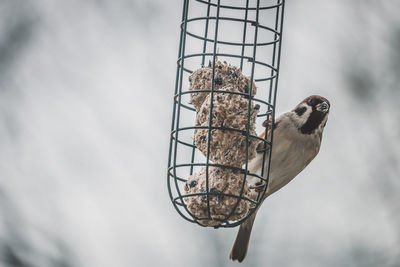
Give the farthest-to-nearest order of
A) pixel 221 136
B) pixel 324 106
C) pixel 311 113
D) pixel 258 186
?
1. pixel 311 113
2. pixel 324 106
3. pixel 258 186
4. pixel 221 136

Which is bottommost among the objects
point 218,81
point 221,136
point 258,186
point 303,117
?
point 258,186

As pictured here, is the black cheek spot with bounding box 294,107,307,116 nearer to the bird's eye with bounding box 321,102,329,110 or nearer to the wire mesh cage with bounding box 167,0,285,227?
the bird's eye with bounding box 321,102,329,110

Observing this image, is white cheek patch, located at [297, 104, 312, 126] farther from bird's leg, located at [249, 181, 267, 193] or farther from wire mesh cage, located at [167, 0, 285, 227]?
wire mesh cage, located at [167, 0, 285, 227]

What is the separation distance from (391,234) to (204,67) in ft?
13.0

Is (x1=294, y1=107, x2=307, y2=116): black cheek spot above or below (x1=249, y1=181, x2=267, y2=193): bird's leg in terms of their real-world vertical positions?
above

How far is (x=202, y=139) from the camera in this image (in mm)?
4129

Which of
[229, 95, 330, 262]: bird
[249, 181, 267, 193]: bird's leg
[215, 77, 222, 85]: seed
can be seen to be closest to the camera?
[215, 77, 222, 85]: seed

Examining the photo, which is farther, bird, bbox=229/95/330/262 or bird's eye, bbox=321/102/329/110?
bird, bbox=229/95/330/262

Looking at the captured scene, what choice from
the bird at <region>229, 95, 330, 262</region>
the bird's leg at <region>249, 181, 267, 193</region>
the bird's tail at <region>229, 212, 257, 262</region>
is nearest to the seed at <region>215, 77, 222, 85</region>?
the bird's leg at <region>249, 181, 267, 193</region>

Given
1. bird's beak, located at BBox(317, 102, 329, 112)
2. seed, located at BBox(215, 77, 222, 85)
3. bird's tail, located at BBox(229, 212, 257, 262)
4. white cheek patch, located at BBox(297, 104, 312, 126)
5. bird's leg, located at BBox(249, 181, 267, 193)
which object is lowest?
bird's tail, located at BBox(229, 212, 257, 262)

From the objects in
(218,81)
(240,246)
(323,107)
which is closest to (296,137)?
(323,107)

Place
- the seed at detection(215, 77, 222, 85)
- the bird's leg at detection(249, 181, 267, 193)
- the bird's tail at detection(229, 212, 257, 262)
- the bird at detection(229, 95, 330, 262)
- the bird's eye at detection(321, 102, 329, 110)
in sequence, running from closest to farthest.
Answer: the seed at detection(215, 77, 222, 85)
the bird's leg at detection(249, 181, 267, 193)
the bird's eye at detection(321, 102, 329, 110)
the bird at detection(229, 95, 330, 262)
the bird's tail at detection(229, 212, 257, 262)

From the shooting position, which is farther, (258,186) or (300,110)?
(300,110)

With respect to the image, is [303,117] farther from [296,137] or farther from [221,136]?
[221,136]
